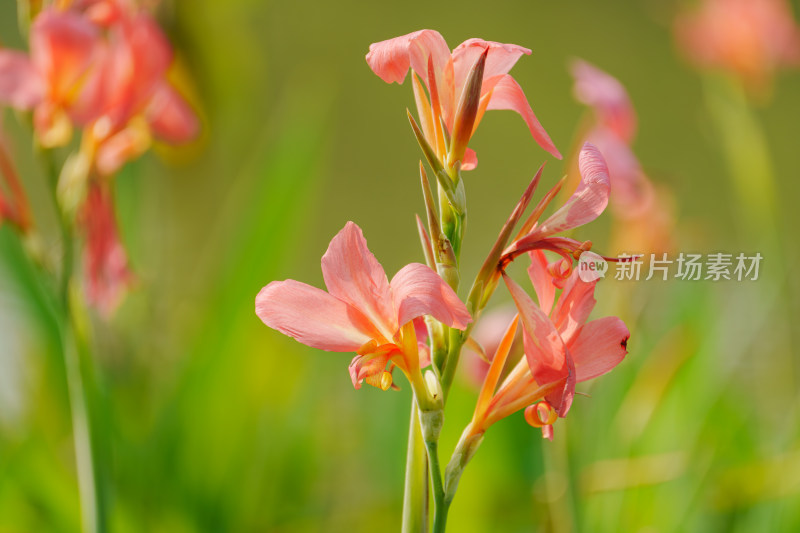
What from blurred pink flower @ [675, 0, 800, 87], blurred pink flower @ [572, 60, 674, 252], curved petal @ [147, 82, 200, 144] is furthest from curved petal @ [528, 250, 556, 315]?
blurred pink flower @ [675, 0, 800, 87]

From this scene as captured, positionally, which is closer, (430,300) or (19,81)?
(430,300)

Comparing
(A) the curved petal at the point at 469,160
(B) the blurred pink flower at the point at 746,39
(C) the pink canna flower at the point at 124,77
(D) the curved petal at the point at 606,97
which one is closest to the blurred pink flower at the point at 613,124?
(D) the curved petal at the point at 606,97

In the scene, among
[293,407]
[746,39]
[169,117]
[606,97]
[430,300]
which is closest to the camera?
[430,300]

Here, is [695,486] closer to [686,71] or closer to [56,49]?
[56,49]

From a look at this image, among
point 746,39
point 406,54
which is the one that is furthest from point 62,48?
point 746,39

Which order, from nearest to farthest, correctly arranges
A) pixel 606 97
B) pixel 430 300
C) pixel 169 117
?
pixel 430 300
pixel 606 97
pixel 169 117

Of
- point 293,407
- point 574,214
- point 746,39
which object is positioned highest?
point 746,39

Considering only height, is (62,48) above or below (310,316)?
above

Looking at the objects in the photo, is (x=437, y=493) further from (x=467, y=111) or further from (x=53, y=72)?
(x=53, y=72)

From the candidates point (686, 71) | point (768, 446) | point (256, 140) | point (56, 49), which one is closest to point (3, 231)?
point (56, 49)
